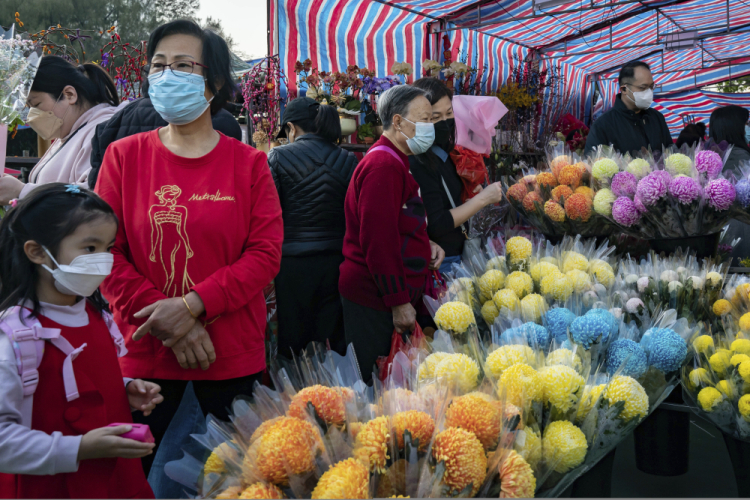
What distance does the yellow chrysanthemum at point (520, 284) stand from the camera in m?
1.68

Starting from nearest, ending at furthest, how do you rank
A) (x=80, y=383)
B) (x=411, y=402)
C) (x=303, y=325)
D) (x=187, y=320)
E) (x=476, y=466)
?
(x=476, y=466), (x=411, y=402), (x=80, y=383), (x=187, y=320), (x=303, y=325)

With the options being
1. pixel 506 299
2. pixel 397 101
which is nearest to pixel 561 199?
pixel 397 101

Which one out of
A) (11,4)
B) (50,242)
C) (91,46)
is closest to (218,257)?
(50,242)

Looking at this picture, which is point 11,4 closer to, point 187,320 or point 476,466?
point 187,320

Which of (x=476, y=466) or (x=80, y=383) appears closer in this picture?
(x=476, y=466)

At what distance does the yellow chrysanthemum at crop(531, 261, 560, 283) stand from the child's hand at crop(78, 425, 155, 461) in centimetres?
115

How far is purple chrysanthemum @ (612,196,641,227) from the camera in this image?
7.47 ft

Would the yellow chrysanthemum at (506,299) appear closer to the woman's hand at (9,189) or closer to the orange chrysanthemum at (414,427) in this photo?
the orange chrysanthemum at (414,427)

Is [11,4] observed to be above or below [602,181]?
above

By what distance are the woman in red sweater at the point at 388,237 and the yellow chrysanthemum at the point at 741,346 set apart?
1.08m

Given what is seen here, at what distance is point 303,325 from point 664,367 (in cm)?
215

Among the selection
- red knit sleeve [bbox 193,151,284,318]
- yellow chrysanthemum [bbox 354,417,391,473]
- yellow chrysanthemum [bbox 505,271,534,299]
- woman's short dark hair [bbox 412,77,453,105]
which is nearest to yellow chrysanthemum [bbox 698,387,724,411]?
yellow chrysanthemum [bbox 505,271,534,299]

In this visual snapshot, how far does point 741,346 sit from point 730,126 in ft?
8.79

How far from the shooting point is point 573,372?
3.30 feet
